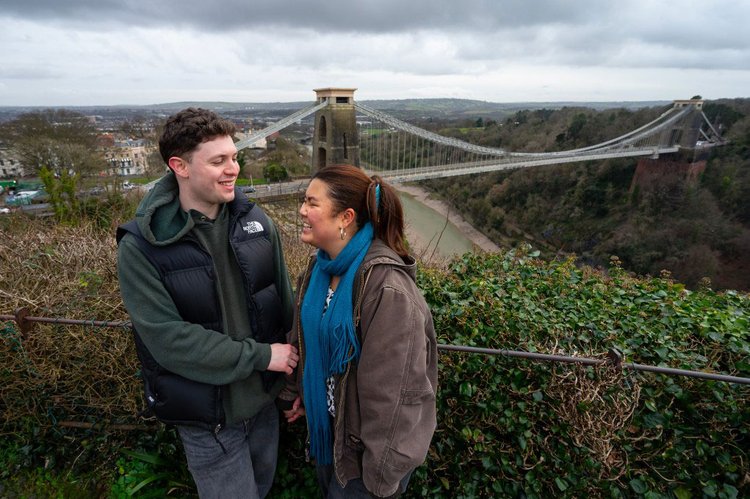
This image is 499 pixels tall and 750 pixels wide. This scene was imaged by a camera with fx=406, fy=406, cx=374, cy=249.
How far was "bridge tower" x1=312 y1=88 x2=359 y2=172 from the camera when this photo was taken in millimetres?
15203

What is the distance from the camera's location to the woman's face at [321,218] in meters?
1.05

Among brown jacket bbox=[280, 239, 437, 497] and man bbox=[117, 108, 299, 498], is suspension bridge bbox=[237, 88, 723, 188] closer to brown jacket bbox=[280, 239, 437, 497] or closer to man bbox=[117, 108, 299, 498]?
man bbox=[117, 108, 299, 498]

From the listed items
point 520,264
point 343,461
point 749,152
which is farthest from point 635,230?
point 343,461

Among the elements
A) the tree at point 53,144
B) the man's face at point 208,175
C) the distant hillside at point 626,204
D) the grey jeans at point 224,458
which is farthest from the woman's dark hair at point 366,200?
the distant hillside at point 626,204

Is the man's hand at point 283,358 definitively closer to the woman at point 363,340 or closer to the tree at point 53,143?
the woman at point 363,340

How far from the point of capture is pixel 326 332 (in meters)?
1.08

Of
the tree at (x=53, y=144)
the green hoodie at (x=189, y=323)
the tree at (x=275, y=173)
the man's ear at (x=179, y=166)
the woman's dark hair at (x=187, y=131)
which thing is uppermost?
the woman's dark hair at (x=187, y=131)

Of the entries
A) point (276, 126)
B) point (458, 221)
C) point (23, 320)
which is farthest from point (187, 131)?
point (458, 221)

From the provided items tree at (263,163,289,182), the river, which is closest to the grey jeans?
the river

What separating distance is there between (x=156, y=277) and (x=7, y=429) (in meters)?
1.60

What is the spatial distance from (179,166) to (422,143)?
21439 millimetres

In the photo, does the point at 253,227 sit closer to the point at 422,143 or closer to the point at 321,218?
the point at 321,218

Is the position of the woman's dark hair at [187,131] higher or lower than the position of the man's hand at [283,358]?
higher

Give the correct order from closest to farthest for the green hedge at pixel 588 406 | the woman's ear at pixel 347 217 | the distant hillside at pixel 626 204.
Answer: the woman's ear at pixel 347 217
the green hedge at pixel 588 406
the distant hillside at pixel 626 204
